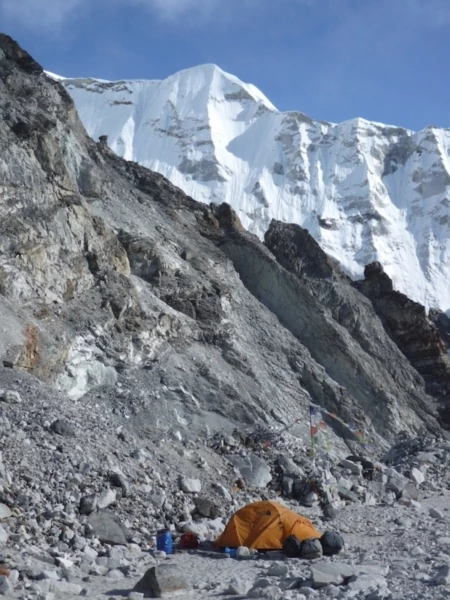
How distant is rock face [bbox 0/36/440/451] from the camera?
2695 cm

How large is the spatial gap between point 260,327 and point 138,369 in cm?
980

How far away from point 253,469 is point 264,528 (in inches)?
239

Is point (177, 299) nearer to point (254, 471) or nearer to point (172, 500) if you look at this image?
point (254, 471)

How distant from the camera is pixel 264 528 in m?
14.9

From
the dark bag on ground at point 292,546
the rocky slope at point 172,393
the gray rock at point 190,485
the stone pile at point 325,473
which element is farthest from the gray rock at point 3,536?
the stone pile at point 325,473

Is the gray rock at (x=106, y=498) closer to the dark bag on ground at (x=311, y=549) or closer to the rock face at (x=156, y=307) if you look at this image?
the dark bag on ground at (x=311, y=549)

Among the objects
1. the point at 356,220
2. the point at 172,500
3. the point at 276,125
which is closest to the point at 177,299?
the point at 172,500

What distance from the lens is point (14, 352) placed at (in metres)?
23.8

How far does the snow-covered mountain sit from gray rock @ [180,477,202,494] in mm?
120425

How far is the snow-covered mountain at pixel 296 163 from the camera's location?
148 m

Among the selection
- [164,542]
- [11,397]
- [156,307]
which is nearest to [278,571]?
[164,542]

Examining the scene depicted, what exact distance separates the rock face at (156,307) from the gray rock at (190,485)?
2.58m

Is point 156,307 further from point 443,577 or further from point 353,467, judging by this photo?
point 443,577

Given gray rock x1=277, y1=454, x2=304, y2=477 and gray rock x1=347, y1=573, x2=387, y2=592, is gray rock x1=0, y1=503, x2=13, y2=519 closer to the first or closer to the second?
gray rock x1=347, y1=573, x2=387, y2=592
